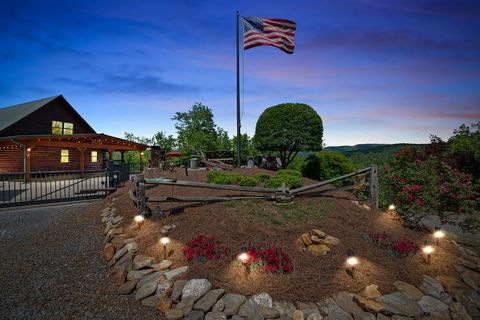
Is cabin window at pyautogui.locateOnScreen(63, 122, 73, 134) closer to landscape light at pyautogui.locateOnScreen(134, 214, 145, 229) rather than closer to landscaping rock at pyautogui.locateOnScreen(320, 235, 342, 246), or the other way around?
landscape light at pyautogui.locateOnScreen(134, 214, 145, 229)

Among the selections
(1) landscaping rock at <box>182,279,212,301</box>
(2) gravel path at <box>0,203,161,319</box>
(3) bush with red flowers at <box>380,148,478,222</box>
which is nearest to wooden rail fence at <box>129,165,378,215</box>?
(3) bush with red flowers at <box>380,148,478,222</box>

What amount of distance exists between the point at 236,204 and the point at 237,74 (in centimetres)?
877

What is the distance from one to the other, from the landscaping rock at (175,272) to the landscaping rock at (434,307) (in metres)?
4.88

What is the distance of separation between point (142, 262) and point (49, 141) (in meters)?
19.5

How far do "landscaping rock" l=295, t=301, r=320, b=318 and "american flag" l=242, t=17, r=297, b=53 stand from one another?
11.8 m

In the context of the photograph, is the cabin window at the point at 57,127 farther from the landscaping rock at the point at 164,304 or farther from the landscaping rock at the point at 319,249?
the landscaping rock at the point at 319,249

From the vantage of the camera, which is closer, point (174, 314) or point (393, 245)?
point (174, 314)

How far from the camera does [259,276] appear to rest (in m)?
4.82

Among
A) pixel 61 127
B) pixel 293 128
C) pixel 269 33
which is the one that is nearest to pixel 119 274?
pixel 269 33

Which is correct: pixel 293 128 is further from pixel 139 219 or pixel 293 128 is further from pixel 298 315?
pixel 298 315

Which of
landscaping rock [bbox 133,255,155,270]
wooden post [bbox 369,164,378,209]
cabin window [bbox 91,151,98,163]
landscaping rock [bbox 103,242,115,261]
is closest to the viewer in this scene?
landscaping rock [bbox 133,255,155,270]

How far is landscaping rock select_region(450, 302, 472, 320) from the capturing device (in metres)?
4.38

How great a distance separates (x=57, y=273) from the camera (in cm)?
558

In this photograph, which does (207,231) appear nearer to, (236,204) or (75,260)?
(236,204)
